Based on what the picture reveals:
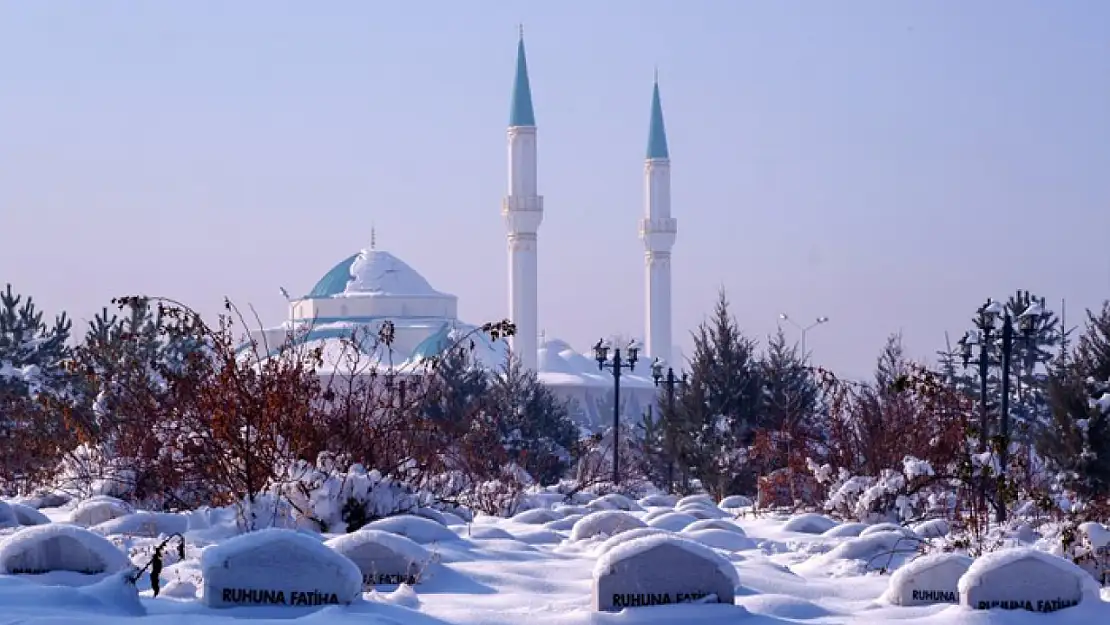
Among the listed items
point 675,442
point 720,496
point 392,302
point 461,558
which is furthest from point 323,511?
point 392,302

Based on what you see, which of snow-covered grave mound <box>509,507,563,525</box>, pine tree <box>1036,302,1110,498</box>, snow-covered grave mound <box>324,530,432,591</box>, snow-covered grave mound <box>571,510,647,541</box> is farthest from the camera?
pine tree <box>1036,302,1110,498</box>

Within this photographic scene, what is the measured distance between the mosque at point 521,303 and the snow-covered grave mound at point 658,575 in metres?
60.9

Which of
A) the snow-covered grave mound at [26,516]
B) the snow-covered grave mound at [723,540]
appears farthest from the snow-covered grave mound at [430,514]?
the snow-covered grave mound at [26,516]

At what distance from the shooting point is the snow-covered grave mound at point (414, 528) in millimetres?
13844

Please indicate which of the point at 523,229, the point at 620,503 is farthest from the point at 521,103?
the point at 620,503

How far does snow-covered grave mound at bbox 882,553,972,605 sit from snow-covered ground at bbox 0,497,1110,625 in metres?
0.20

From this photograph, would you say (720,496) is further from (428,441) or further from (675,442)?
(428,441)

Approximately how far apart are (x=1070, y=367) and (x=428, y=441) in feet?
45.6

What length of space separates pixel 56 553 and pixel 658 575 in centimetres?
386

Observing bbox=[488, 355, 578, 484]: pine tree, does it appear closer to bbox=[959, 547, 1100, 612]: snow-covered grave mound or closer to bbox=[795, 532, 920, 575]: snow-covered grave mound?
bbox=[795, 532, 920, 575]: snow-covered grave mound

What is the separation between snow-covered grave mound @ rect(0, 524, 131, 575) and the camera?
11.0 meters

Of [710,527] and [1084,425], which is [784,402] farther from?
[710,527]

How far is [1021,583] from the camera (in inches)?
407

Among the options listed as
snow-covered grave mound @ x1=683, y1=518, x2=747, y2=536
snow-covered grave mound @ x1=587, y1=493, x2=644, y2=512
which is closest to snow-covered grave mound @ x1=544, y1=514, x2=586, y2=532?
snow-covered grave mound @ x1=683, y1=518, x2=747, y2=536
